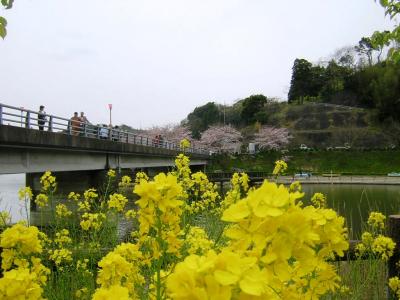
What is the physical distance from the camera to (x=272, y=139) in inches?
2753

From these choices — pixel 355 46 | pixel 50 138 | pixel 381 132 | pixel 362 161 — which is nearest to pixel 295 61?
pixel 355 46

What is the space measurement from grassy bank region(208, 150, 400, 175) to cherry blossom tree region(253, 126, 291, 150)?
9131mm

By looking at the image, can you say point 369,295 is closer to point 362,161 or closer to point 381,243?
point 381,243

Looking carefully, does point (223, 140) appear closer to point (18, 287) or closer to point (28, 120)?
point (28, 120)

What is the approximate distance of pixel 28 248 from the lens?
197cm

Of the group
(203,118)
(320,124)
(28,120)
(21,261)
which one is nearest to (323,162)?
(320,124)

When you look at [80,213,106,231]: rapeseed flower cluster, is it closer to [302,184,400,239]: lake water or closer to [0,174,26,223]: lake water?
[0,174,26,223]: lake water

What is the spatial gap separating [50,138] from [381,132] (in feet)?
198

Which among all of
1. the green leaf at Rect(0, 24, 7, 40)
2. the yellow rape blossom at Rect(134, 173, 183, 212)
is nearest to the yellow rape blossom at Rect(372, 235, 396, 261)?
the yellow rape blossom at Rect(134, 173, 183, 212)

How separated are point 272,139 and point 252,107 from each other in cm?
1178

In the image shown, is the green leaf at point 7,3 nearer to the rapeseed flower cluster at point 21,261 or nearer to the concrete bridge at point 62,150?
the rapeseed flower cluster at point 21,261

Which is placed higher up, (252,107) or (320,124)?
(252,107)

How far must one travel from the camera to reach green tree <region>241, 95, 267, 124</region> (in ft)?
262

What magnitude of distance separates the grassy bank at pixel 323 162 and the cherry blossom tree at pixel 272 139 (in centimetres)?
913
